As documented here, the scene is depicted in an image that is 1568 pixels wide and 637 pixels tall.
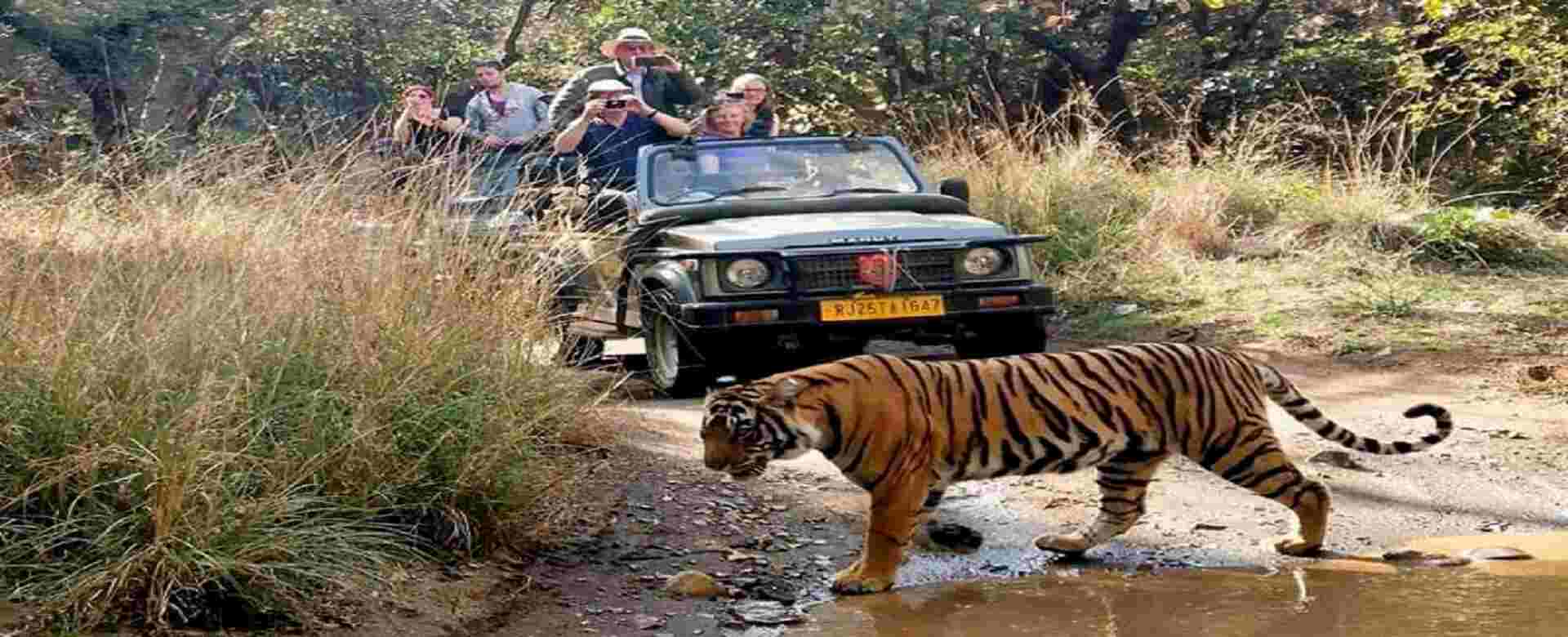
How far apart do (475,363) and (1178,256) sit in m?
8.23

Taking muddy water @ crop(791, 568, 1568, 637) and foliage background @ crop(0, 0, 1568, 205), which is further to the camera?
foliage background @ crop(0, 0, 1568, 205)

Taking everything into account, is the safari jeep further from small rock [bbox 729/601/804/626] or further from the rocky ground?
small rock [bbox 729/601/804/626]

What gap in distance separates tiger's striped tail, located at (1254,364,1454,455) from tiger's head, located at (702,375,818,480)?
5.73 feet

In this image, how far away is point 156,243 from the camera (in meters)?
6.57

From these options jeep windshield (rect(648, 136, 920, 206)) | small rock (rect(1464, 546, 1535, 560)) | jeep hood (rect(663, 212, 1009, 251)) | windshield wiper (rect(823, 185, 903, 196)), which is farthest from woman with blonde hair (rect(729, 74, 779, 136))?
small rock (rect(1464, 546, 1535, 560))

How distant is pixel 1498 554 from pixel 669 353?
4.69m

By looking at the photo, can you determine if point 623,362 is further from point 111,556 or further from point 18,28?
point 18,28

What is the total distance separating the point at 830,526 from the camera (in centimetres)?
731

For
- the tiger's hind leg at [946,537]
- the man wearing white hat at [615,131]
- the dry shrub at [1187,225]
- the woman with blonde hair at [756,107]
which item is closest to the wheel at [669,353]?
the man wearing white hat at [615,131]

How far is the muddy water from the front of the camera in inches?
226

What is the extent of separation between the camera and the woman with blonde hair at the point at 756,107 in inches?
493

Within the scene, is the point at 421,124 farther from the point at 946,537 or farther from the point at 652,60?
the point at 946,537

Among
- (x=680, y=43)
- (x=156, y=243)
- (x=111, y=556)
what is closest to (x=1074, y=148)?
(x=680, y=43)

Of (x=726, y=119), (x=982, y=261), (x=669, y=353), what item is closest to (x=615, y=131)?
(x=726, y=119)
